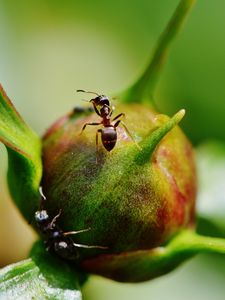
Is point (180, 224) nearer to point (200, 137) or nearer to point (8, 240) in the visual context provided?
point (8, 240)

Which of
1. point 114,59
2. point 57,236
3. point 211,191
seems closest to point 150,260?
point 57,236

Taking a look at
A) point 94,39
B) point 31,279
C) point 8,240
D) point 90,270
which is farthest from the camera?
point 94,39

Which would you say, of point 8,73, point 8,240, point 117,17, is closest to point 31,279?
point 8,240

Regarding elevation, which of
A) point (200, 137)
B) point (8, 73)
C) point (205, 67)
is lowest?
point (200, 137)

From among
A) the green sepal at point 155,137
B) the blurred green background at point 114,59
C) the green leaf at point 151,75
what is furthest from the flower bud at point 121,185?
the blurred green background at point 114,59

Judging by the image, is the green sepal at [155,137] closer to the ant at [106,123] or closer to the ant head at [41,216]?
the ant at [106,123]

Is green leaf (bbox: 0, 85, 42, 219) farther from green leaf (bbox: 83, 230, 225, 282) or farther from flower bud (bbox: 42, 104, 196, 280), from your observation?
green leaf (bbox: 83, 230, 225, 282)
